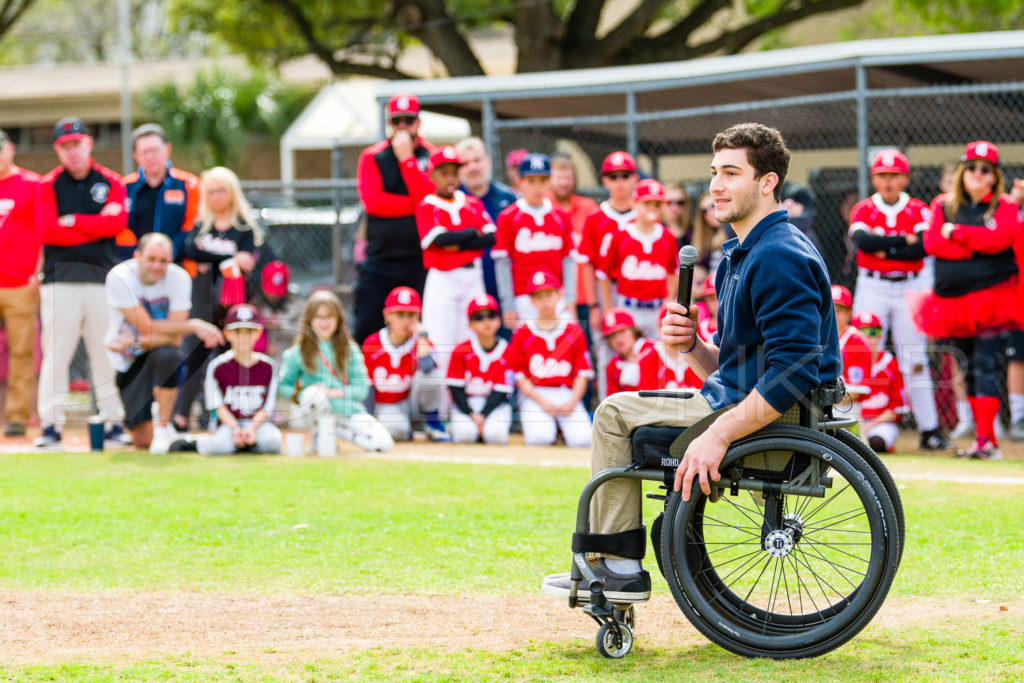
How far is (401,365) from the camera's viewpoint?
33.2 ft

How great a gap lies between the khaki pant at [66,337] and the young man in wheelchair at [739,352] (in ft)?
20.7

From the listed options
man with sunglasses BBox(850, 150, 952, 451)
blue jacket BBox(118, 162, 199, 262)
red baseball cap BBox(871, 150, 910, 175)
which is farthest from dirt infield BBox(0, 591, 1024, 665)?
blue jacket BBox(118, 162, 199, 262)

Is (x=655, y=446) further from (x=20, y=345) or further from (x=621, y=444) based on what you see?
(x=20, y=345)

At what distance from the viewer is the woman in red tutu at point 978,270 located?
8867 millimetres

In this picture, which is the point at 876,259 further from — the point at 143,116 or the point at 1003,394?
the point at 143,116

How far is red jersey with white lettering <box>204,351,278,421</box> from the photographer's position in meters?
9.43

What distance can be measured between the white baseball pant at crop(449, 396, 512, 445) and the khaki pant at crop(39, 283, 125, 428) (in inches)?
103

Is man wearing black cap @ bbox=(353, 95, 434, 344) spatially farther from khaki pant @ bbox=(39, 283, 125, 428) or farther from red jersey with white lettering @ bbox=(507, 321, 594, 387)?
khaki pant @ bbox=(39, 283, 125, 428)

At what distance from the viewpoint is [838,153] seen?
1611 centimetres

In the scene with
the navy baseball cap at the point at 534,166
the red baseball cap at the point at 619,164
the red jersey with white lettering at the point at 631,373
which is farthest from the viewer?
the red baseball cap at the point at 619,164

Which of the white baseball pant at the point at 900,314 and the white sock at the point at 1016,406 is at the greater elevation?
the white baseball pant at the point at 900,314

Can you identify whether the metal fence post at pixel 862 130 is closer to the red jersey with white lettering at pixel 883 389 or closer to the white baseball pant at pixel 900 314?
the white baseball pant at pixel 900 314

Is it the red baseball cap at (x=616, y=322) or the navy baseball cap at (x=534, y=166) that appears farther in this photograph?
the navy baseball cap at (x=534, y=166)

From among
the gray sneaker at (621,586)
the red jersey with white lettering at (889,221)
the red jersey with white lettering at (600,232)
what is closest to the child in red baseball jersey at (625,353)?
the red jersey with white lettering at (600,232)
